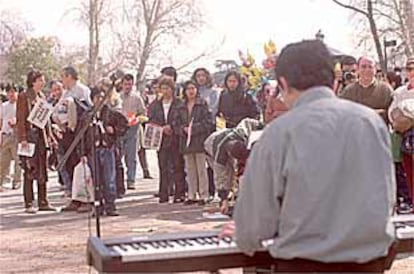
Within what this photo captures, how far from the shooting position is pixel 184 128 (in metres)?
9.95

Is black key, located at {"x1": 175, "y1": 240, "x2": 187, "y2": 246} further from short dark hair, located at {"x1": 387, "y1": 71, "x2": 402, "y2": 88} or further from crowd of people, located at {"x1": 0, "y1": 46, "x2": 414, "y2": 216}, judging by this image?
short dark hair, located at {"x1": 387, "y1": 71, "x2": 402, "y2": 88}

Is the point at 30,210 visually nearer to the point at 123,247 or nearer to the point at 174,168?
the point at 174,168

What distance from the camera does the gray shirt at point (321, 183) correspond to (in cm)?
284

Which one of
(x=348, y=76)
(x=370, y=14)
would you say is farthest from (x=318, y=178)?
(x=370, y=14)

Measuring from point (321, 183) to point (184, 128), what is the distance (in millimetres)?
7134

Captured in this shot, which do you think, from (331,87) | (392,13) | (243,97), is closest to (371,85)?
(243,97)

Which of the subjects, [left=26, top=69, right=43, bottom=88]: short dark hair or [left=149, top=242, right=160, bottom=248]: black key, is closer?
[left=149, top=242, right=160, bottom=248]: black key

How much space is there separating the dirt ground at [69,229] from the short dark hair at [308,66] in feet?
10.7

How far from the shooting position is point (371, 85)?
8.45 meters

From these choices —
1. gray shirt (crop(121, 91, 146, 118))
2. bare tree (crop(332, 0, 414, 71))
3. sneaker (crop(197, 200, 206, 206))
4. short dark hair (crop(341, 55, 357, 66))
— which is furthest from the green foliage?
short dark hair (crop(341, 55, 357, 66))

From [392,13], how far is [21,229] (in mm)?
23836

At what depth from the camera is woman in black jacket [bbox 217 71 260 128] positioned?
31.9 feet

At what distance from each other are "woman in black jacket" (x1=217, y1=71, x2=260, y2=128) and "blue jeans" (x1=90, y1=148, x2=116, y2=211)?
4.45 ft

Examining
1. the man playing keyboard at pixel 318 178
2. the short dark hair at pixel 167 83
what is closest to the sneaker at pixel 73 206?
the short dark hair at pixel 167 83
